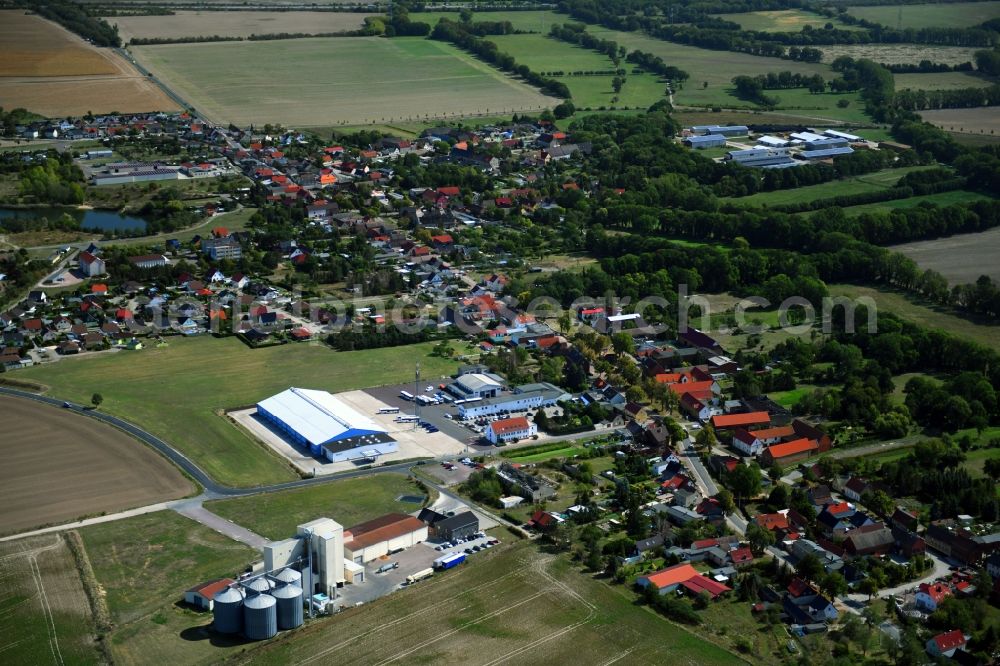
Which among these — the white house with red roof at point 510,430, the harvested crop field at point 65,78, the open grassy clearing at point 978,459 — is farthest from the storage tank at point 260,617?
the harvested crop field at point 65,78

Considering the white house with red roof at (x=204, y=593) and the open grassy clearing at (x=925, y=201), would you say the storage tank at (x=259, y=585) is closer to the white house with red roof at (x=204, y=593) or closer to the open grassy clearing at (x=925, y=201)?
the white house with red roof at (x=204, y=593)

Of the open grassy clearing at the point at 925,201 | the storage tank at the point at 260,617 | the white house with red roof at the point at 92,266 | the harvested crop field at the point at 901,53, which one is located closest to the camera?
the storage tank at the point at 260,617

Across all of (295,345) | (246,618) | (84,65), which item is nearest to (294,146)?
(84,65)

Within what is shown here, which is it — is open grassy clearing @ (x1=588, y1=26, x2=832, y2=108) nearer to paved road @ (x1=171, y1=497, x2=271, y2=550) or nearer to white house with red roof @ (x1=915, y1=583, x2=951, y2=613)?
paved road @ (x1=171, y1=497, x2=271, y2=550)

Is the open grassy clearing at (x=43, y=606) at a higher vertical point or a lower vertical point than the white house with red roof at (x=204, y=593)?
Answer: lower

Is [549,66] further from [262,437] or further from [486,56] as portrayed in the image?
[262,437]

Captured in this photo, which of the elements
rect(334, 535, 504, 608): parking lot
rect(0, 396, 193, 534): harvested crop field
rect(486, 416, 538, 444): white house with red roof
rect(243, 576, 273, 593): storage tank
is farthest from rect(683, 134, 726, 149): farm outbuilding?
rect(243, 576, 273, 593): storage tank
